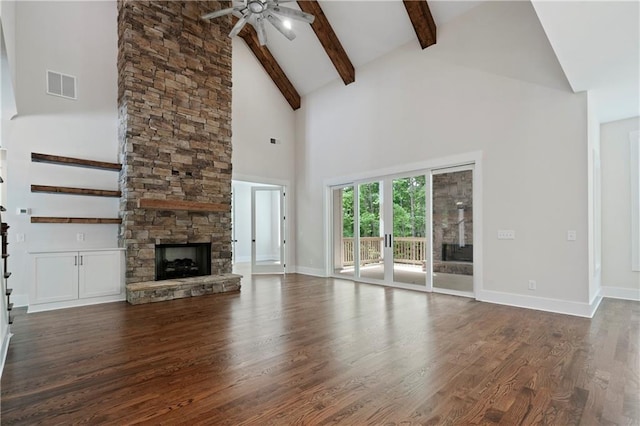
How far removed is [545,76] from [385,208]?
3412 millimetres

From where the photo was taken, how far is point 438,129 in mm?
5812

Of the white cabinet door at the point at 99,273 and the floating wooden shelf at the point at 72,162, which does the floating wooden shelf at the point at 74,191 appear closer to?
the floating wooden shelf at the point at 72,162

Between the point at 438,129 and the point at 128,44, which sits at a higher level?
the point at 128,44

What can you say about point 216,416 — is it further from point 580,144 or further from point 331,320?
point 580,144

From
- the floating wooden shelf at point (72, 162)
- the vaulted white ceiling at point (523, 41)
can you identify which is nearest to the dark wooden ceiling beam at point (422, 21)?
the vaulted white ceiling at point (523, 41)

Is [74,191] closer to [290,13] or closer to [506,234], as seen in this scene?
[290,13]

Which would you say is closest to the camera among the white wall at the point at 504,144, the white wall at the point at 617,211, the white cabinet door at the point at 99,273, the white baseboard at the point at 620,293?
the white wall at the point at 504,144

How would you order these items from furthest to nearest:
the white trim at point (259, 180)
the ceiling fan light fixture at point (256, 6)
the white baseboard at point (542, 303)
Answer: the white trim at point (259, 180)
the ceiling fan light fixture at point (256, 6)
the white baseboard at point (542, 303)

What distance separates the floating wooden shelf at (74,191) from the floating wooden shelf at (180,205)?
0.70 metres

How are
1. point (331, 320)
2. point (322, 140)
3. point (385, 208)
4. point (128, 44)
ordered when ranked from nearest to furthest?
point (331, 320)
point (128, 44)
point (385, 208)
point (322, 140)

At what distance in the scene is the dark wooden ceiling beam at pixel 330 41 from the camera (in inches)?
256

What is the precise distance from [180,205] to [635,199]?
771 cm

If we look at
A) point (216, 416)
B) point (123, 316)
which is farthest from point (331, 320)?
point (123, 316)

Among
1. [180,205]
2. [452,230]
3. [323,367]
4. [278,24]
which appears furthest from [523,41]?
[180,205]
